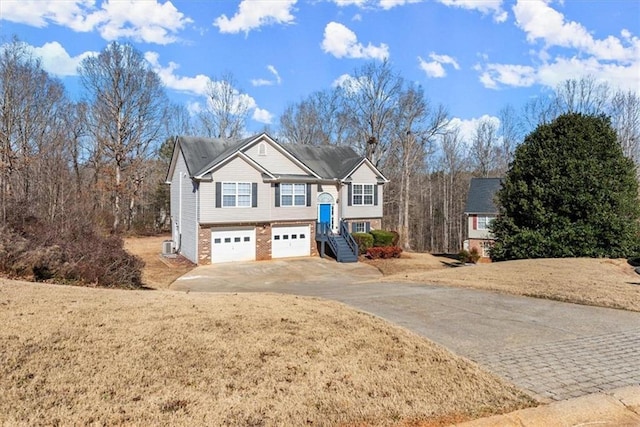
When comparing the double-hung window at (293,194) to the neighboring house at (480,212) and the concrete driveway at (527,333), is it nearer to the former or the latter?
the concrete driveway at (527,333)

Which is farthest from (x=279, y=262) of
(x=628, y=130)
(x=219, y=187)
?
(x=628, y=130)

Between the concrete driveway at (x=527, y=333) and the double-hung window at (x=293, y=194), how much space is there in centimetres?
1274

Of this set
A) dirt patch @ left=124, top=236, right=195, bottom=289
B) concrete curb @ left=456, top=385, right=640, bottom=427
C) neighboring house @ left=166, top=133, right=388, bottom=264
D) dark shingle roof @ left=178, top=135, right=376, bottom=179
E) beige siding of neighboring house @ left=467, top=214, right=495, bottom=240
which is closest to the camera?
concrete curb @ left=456, top=385, right=640, bottom=427

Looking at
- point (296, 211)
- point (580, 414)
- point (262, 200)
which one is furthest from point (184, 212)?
point (580, 414)

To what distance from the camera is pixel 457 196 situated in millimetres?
50125

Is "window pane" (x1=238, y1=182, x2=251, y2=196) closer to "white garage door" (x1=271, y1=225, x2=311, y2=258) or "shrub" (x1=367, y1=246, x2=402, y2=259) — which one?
"white garage door" (x1=271, y1=225, x2=311, y2=258)

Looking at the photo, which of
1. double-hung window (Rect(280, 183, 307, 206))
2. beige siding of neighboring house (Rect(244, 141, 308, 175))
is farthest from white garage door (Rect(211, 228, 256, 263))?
beige siding of neighboring house (Rect(244, 141, 308, 175))

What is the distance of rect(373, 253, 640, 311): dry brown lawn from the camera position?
33.5 ft

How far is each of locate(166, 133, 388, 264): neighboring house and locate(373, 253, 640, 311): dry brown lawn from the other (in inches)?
439

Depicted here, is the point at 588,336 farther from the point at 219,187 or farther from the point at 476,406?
the point at 219,187

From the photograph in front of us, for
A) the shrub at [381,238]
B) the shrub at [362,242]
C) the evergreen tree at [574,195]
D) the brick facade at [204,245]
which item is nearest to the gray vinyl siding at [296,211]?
the shrub at [362,242]

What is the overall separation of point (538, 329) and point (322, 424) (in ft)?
17.9

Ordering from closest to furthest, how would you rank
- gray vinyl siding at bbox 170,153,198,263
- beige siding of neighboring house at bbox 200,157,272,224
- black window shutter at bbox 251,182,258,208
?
beige siding of neighboring house at bbox 200,157,272,224, gray vinyl siding at bbox 170,153,198,263, black window shutter at bbox 251,182,258,208

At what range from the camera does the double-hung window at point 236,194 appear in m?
23.2
